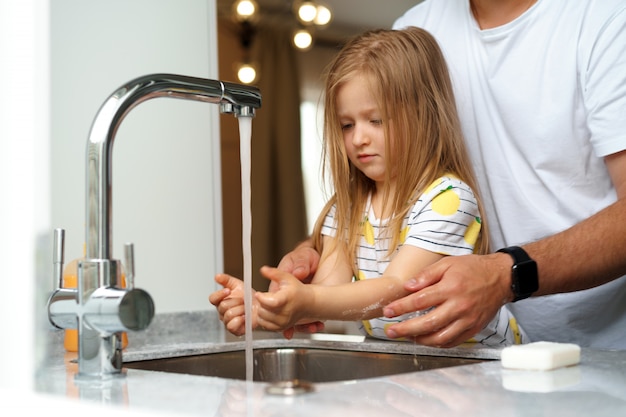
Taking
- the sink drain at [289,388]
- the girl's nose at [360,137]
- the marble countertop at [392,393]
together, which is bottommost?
the marble countertop at [392,393]

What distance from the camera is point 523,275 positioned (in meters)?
1.17

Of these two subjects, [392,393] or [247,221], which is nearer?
[392,393]

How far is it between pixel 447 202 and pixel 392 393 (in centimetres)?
71

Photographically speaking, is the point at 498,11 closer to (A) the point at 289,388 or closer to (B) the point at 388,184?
(B) the point at 388,184

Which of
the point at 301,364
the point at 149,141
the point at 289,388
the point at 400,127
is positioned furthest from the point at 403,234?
the point at 149,141

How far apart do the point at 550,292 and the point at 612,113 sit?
0.38 meters

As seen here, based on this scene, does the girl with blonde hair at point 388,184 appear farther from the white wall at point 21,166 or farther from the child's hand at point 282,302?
the white wall at point 21,166

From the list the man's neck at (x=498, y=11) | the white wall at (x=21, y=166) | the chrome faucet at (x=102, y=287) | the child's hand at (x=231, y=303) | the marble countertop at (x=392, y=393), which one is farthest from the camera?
the man's neck at (x=498, y=11)

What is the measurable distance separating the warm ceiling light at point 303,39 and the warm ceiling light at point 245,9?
31cm

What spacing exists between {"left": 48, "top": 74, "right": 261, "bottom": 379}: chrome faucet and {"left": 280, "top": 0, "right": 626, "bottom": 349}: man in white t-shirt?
0.67 meters

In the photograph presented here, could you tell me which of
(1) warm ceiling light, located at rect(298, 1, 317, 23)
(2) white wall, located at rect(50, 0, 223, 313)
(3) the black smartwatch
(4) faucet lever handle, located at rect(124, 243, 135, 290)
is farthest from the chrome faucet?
(1) warm ceiling light, located at rect(298, 1, 317, 23)

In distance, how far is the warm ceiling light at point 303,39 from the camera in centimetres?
369

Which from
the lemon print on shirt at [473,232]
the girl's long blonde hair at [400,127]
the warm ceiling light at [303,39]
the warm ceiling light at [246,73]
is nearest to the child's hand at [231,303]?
the girl's long blonde hair at [400,127]

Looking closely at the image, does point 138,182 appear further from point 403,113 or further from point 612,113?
point 612,113
